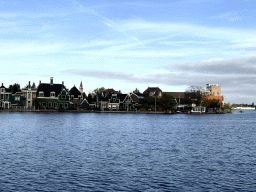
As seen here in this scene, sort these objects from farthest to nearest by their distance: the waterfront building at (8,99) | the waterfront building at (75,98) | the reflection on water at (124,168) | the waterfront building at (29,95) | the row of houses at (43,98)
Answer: the waterfront building at (75,98) → the waterfront building at (29,95) → the row of houses at (43,98) → the waterfront building at (8,99) → the reflection on water at (124,168)

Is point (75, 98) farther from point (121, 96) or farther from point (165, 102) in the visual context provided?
point (165, 102)

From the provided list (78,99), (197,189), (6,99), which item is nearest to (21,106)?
(6,99)

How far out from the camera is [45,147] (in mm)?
42375

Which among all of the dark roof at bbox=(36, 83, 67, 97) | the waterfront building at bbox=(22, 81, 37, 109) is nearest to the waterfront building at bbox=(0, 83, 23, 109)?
the waterfront building at bbox=(22, 81, 37, 109)

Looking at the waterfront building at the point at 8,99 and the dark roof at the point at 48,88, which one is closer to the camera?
the waterfront building at the point at 8,99

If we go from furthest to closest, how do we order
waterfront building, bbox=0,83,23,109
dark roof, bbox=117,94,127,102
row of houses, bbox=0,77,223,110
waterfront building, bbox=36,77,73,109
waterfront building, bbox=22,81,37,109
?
dark roof, bbox=117,94,127,102
waterfront building, bbox=36,77,73,109
waterfront building, bbox=22,81,37,109
row of houses, bbox=0,77,223,110
waterfront building, bbox=0,83,23,109

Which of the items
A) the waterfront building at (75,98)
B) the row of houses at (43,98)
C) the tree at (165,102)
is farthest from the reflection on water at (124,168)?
the tree at (165,102)

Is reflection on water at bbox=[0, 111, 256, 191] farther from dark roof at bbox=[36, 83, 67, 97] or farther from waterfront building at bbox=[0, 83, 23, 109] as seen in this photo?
dark roof at bbox=[36, 83, 67, 97]

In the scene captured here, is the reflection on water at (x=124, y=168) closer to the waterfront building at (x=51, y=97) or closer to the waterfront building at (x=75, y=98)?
the waterfront building at (x=51, y=97)

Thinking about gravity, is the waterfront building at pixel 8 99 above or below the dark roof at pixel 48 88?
below

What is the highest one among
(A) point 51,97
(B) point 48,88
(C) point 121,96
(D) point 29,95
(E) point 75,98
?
(B) point 48,88

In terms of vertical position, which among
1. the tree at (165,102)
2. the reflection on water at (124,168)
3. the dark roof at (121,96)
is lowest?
the reflection on water at (124,168)

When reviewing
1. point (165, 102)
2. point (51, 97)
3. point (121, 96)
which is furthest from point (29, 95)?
point (165, 102)

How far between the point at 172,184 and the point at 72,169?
9.25 m
